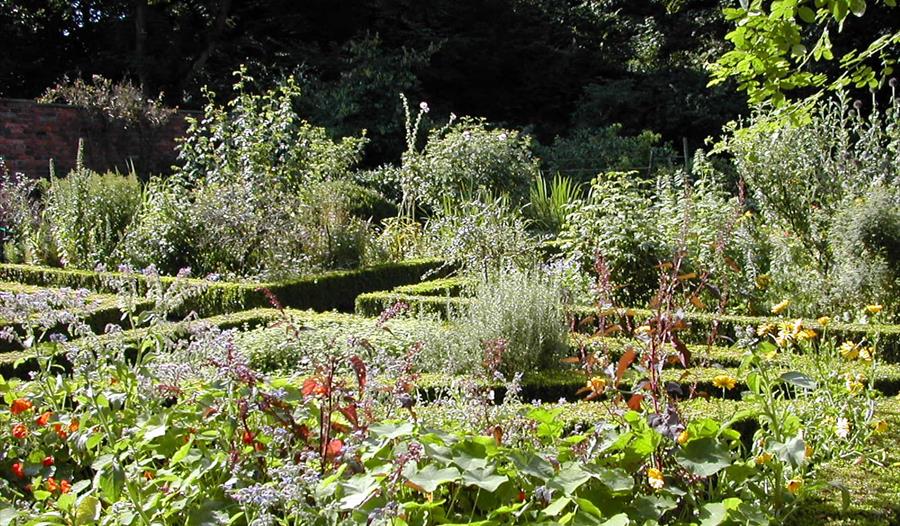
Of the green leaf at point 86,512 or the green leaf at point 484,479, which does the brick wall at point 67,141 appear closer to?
the green leaf at point 86,512

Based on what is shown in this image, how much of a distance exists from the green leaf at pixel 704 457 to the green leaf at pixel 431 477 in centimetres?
53

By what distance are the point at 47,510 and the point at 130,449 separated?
0.30 m

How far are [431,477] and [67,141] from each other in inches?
522

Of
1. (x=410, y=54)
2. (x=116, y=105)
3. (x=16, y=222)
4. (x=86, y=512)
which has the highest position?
(x=410, y=54)

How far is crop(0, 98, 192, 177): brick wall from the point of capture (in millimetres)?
13523

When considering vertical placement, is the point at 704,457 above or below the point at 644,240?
below

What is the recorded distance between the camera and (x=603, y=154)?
16.2 m

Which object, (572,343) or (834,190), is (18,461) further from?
(834,190)

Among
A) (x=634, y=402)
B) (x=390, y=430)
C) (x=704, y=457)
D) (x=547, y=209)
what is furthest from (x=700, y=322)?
(x=547, y=209)

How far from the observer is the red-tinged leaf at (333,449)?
89.3 inches

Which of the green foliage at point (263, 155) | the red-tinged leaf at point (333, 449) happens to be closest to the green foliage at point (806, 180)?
the green foliage at point (263, 155)

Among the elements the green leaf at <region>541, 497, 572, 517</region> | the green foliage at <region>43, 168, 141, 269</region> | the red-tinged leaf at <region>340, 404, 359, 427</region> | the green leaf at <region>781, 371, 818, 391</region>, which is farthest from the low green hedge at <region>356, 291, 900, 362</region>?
the green foliage at <region>43, 168, 141, 269</region>

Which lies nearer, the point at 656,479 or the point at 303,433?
the point at 656,479

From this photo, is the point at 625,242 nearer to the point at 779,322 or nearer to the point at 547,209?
the point at 779,322
